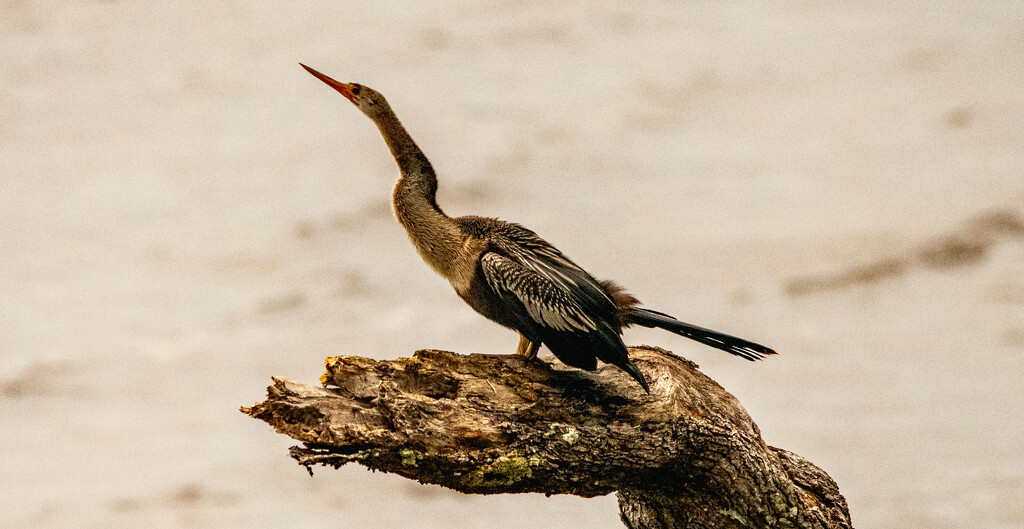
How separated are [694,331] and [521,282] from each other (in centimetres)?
85

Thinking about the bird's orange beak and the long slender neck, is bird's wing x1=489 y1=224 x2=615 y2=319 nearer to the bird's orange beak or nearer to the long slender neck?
the long slender neck

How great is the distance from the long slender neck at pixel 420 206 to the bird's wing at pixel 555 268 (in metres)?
0.21

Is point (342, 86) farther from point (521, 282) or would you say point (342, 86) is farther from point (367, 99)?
point (521, 282)

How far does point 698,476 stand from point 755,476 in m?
0.25

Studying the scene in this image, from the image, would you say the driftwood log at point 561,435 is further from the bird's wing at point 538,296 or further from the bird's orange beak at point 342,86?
the bird's orange beak at point 342,86

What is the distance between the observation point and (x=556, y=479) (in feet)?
12.1

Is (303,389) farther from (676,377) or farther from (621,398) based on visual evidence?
(676,377)

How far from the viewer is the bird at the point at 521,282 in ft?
12.2

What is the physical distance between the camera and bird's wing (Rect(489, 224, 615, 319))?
3832 millimetres

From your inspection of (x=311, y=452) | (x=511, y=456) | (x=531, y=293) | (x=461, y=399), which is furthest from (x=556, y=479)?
(x=311, y=452)

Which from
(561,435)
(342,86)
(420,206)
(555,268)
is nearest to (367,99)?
(342,86)

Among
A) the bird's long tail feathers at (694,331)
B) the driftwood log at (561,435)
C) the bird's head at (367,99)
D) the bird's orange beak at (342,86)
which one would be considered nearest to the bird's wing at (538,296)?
the driftwood log at (561,435)

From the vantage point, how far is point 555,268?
394 centimetres

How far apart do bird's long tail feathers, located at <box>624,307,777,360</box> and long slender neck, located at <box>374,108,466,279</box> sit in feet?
2.82
